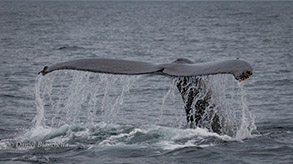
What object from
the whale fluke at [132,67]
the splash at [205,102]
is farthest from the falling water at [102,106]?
the whale fluke at [132,67]

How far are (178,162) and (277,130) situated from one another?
2.91 metres

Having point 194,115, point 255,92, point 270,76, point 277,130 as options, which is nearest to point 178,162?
point 194,115

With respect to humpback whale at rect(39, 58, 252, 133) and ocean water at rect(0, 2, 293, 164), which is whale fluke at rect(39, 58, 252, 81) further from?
ocean water at rect(0, 2, 293, 164)

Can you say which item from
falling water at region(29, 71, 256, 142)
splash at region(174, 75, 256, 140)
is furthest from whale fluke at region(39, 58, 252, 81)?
splash at region(174, 75, 256, 140)

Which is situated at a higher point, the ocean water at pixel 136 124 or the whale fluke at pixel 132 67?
the whale fluke at pixel 132 67

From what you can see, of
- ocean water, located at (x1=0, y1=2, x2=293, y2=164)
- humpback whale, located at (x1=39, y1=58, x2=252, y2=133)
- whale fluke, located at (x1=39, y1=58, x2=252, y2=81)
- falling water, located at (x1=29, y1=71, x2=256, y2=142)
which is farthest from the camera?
falling water, located at (x1=29, y1=71, x2=256, y2=142)

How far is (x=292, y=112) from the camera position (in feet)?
36.9

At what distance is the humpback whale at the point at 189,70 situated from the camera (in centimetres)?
568

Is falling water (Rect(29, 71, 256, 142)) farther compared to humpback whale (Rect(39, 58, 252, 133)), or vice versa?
falling water (Rect(29, 71, 256, 142))

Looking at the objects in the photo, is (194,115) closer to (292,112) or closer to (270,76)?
(292,112)

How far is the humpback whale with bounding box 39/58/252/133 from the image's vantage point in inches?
223

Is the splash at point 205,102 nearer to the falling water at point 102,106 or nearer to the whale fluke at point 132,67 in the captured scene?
the falling water at point 102,106

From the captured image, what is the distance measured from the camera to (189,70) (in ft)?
20.3

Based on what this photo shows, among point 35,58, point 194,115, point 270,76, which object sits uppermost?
point 35,58
